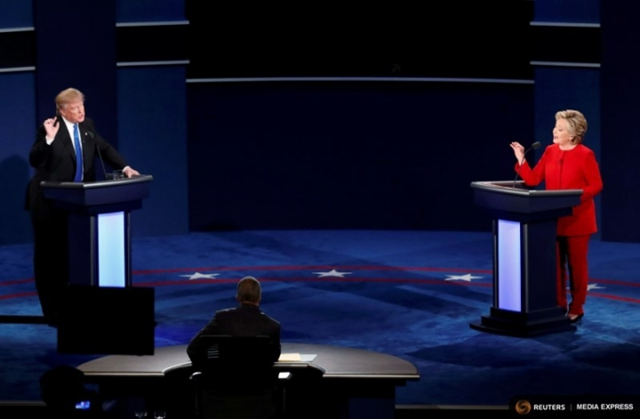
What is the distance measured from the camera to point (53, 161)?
976 cm

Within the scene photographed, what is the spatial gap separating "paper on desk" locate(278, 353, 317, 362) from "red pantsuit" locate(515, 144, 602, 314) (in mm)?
3471

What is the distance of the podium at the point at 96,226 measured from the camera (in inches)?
373

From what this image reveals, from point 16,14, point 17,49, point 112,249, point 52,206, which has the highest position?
point 16,14

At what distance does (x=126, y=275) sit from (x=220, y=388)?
12.7 feet

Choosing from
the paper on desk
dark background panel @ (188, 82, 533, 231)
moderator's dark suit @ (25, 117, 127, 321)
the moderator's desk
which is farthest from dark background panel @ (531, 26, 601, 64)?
the paper on desk

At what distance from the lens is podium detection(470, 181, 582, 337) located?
9500 mm

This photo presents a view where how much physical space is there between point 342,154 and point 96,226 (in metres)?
5.30

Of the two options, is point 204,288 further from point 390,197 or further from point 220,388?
point 220,388

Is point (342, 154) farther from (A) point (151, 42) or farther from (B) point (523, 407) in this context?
(B) point (523, 407)

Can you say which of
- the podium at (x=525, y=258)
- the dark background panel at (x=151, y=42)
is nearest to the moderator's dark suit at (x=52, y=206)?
Result: the podium at (x=525, y=258)

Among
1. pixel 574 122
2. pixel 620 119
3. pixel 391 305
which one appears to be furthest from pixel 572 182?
pixel 620 119

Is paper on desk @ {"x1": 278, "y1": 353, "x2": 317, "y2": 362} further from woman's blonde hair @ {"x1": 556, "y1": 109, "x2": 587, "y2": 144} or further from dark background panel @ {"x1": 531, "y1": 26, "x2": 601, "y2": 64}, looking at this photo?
dark background panel @ {"x1": 531, "y1": 26, "x2": 601, "y2": 64}

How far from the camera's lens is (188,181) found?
1448 cm

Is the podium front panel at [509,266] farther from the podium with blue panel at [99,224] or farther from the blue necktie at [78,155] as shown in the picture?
the blue necktie at [78,155]
